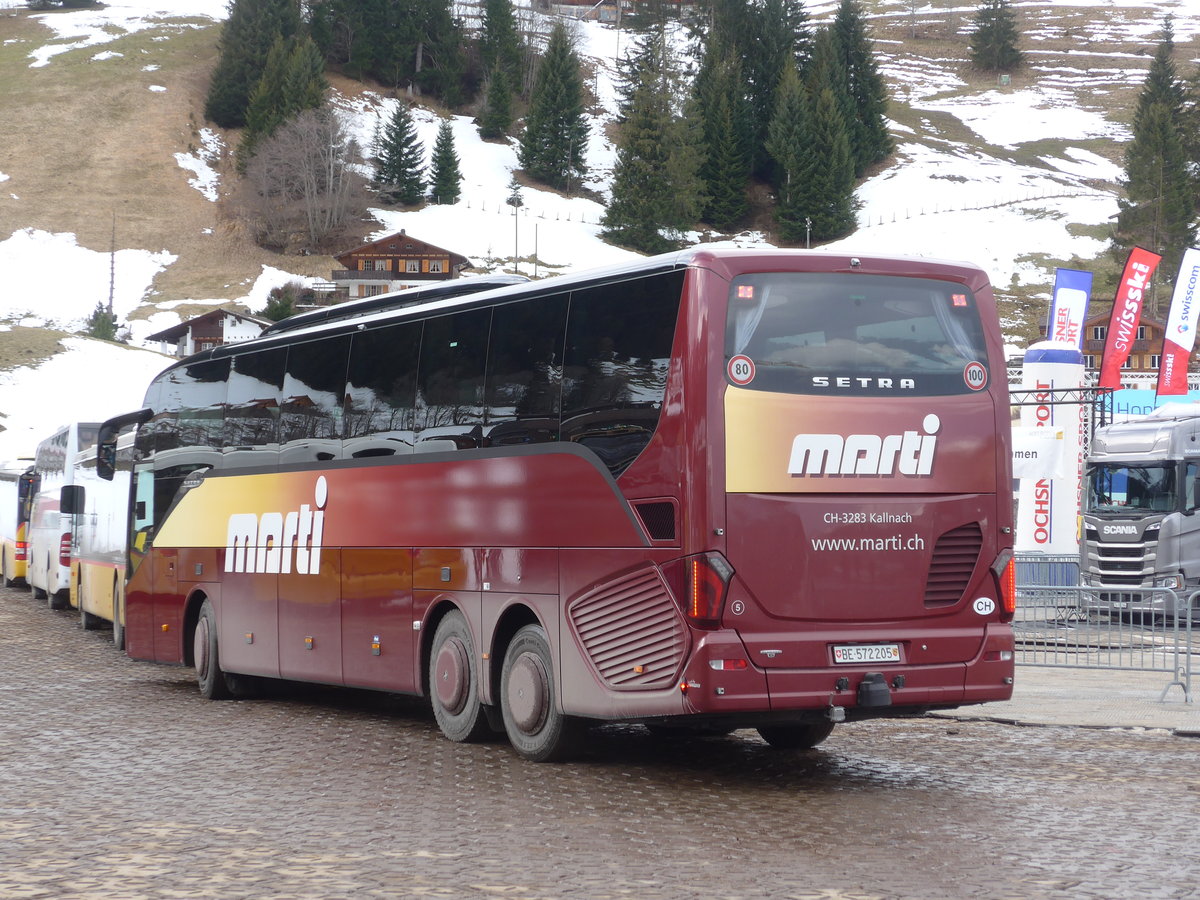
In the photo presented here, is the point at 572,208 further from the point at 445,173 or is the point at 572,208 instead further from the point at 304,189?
the point at 304,189

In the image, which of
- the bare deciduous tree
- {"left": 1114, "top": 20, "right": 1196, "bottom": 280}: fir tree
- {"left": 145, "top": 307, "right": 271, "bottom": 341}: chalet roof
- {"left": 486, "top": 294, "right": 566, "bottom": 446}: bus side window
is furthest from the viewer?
the bare deciduous tree

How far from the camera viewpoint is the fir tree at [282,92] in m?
128

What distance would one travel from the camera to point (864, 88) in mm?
140750

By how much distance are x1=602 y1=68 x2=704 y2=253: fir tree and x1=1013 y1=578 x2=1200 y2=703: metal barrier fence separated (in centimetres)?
10188

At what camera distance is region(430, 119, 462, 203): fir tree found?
129 m

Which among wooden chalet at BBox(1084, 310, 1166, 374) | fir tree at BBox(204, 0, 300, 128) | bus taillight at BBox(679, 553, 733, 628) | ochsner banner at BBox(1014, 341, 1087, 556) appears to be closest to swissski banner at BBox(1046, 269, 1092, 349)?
ochsner banner at BBox(1014, 341, 1087, 556)

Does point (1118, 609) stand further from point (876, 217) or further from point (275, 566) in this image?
point (876, 217)

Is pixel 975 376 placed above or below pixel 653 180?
below

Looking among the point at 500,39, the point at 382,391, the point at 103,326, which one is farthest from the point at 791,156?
the point at 382,391

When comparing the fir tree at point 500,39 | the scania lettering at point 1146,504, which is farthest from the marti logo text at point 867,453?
the fir tree at point 500,39

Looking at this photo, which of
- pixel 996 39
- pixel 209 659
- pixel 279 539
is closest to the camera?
pixel 279 539

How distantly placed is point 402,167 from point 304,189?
10317 millimetres

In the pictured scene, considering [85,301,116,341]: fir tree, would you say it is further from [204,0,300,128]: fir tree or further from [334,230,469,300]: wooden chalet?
[204,0,300,128]: fir tree

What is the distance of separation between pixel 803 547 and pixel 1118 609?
9221 mm
